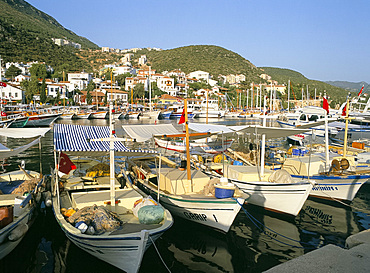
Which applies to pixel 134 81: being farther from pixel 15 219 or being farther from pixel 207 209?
pixel 15 219

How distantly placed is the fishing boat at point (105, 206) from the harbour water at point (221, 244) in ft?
2.59

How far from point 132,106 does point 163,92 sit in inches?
1242

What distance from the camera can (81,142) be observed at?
14039 millimetres

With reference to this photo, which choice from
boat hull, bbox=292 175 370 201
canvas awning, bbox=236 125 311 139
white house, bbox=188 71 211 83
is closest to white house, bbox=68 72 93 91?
white house, bbox=188 71 211 83

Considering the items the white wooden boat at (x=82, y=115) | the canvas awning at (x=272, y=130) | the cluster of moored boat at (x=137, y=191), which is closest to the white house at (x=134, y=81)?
the white wooden boat at (x=82, y=115)

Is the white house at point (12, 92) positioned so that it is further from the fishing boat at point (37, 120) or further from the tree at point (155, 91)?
the tree at point (155, 91)

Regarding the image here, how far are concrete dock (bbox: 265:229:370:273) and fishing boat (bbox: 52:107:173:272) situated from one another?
4082 mm

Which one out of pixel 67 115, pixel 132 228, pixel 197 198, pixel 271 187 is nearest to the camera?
pixel 132 228

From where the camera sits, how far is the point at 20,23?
564 ft

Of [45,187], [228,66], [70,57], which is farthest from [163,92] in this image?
[45,187]

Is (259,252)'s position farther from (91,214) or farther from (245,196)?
(91,214)

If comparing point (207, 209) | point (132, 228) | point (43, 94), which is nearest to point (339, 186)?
point (207, 209)

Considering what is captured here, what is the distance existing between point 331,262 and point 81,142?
38.2 ft

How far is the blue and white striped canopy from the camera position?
43.0ft
